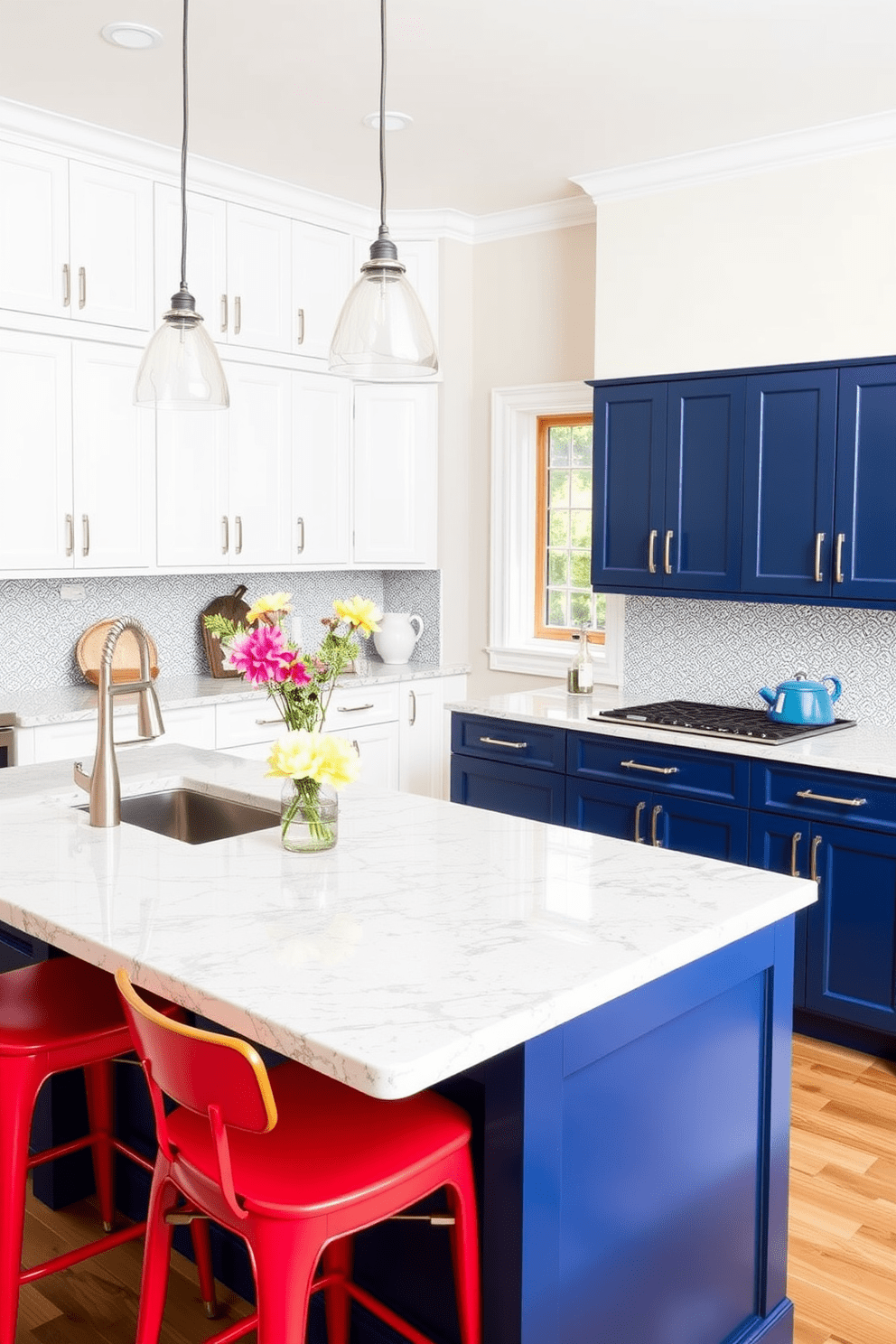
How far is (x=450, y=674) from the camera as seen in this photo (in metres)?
5.52

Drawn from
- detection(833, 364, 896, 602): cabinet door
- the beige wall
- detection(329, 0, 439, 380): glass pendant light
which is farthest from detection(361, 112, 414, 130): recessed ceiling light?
detection(329, 0, 439, 380): glass pendant light

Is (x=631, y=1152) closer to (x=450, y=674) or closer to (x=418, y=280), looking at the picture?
(x=450, y=674)

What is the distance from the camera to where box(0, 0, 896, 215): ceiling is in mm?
3195

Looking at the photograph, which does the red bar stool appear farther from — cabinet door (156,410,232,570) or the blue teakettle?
cabinet door (156,410,232,570)

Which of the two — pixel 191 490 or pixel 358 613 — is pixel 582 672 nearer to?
pixel 191 490

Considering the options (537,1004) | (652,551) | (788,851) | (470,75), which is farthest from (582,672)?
(537,1004)

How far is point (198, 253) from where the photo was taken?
15.0ft

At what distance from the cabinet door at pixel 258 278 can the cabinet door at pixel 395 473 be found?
21.2 inches

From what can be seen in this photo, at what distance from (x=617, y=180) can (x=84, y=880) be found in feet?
11.5

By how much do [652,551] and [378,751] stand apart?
1.56 meters

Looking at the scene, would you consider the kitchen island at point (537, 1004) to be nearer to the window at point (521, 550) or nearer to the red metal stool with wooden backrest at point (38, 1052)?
the red metal stool with wooden backrest at point (38, 1052)

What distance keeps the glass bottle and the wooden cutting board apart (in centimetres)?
142

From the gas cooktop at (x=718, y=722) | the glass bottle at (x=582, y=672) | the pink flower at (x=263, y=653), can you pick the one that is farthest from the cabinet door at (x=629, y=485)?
the pink flower at (x=263, y=653)

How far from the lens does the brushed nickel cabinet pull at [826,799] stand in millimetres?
3520
